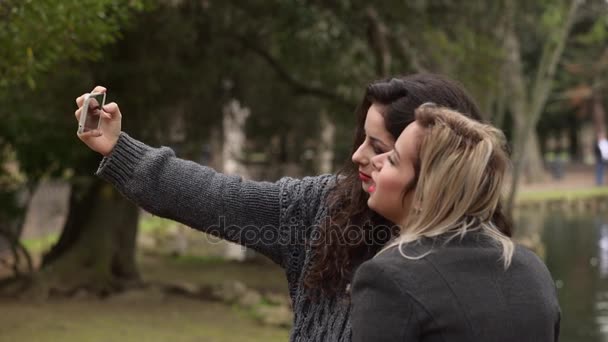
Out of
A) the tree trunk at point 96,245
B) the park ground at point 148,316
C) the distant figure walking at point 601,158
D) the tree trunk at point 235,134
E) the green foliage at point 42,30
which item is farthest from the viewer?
the distant figure walking at point 601,158

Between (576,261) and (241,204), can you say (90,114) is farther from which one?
(576,261)

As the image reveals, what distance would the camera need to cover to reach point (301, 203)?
2.23m

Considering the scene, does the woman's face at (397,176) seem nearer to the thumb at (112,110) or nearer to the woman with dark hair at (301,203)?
the woman with dark hair at (301,203)

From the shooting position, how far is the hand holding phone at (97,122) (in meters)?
2.09

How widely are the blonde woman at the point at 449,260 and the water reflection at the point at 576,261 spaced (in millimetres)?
7973

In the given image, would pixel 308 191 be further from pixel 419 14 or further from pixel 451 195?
pixel 419 14

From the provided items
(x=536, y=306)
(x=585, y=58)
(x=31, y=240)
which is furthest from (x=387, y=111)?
(x=585, y=58)

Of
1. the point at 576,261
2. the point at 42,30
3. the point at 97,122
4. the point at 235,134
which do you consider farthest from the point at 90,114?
the point at 576,261

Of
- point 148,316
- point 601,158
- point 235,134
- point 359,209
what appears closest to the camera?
point 359,209

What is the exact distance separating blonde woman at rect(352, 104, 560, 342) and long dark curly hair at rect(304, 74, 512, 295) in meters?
0.20

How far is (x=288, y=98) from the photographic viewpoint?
39.2 ft

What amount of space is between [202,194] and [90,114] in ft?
1.08

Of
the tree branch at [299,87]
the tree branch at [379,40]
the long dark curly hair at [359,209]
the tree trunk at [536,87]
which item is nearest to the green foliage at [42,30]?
the long dark curly hair at [359,209]

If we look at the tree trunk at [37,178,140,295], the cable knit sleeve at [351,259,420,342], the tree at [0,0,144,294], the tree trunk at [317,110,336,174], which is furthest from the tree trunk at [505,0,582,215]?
the cable knit sleeve at [351,259,420,342]
